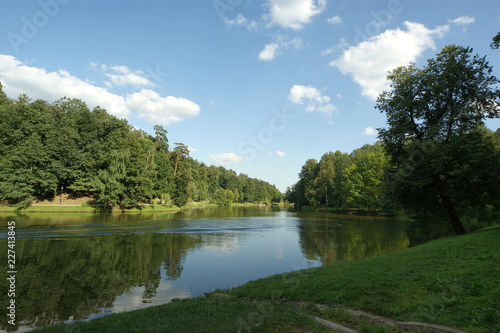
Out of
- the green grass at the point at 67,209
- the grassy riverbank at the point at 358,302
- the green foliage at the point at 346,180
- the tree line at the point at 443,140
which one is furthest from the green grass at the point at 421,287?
the green grass at the point at 67,209

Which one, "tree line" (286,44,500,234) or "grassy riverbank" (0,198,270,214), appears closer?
"tree line" (286,44,500,234)

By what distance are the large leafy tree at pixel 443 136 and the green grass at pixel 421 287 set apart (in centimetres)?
A: 669

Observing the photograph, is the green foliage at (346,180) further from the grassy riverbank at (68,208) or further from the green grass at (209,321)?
the grassy riverbank at (68,208)

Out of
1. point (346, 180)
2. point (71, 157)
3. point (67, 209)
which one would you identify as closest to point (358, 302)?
point (67, 209)

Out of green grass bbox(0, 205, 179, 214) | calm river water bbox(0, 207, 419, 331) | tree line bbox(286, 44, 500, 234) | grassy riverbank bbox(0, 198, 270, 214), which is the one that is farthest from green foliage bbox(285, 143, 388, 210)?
grassy riverbank bbox(0, 198, 270, 214)

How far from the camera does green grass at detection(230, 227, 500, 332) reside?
5.97m

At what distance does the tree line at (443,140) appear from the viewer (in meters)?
17.7

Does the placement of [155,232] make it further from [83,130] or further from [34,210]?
[83,130]

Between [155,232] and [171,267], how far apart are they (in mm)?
13879

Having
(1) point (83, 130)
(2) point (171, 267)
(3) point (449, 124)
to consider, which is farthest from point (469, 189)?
(1) point (83, 130)

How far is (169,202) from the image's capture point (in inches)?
2648

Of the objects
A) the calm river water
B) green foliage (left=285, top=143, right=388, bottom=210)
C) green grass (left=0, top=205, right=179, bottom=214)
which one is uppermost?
green foliage (left=285, top=143, right=388, bottom=210)

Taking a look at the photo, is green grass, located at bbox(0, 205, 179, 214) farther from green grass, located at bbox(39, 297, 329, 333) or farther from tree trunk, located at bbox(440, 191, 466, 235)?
tree trunk, located at bbox(440, 191, 466, 235)

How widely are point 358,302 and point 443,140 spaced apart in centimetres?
1743
